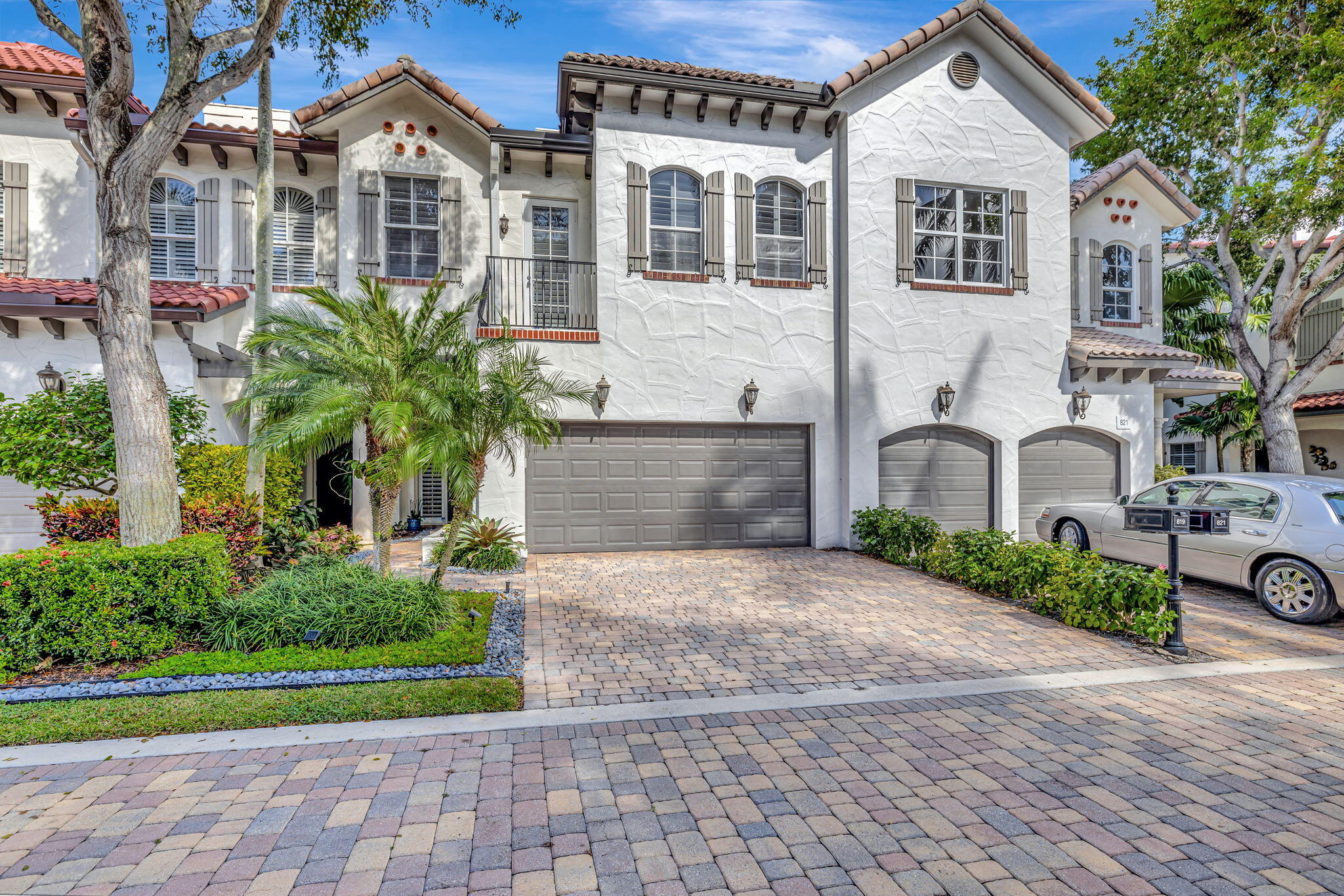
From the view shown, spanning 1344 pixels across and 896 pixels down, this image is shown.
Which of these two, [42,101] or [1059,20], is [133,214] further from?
[1059,20]

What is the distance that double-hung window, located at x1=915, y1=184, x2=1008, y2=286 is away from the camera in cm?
1256

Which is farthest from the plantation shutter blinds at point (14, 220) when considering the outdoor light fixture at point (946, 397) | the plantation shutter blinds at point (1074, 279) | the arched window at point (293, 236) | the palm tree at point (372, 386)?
the plantation shutter blinds at point (1074, 279)

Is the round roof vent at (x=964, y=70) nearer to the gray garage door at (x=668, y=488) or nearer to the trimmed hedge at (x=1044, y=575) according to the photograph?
the gray garage door at (x=668, y=488)

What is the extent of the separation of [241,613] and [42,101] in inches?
441

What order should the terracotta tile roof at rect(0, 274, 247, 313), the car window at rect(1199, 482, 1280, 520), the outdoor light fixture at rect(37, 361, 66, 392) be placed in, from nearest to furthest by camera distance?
the car window at rect(1199, 482, 1280, 520) < the outdoor light fixture at rect(37, 361, 66, 392) < the terracotta tile roof at rect(0, 274, 247, 313)

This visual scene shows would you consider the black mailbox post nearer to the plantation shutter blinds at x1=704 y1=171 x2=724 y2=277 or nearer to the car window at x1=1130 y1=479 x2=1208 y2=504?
the car window at x1=1130 y1=479 x2=1208 y2=504

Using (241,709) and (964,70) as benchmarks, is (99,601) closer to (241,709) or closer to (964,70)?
(241,709)

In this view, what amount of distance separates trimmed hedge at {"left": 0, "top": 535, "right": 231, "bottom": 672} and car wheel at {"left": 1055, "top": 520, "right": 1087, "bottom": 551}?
10.6 metres

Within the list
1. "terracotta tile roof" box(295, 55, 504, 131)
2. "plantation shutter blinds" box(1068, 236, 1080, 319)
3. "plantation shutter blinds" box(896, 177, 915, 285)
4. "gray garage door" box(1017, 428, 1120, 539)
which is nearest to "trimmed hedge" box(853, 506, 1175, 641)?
"gray garage door" box(1017, 428, 1120, 539)

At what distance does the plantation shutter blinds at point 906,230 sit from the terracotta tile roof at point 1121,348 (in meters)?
3.55

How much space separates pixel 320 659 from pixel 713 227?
9.13 metres

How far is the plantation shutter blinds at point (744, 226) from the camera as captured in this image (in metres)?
12.0

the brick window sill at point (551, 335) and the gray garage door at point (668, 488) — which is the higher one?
the brick window sill at point (551, 335)

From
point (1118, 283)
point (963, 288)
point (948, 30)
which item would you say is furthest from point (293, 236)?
point (1118, 283)
